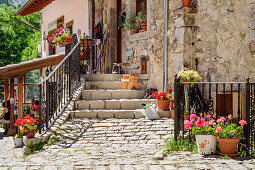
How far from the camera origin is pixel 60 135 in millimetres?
5617

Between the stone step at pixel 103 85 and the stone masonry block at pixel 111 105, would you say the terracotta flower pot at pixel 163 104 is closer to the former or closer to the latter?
the stone masonry block at pixel 111 105

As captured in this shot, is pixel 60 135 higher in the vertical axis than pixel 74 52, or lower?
lower

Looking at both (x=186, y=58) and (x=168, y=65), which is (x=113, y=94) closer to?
(x=168, y=65)

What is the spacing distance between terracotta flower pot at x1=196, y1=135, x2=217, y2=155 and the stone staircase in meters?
2.21

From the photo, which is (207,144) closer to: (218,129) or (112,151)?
(218,129)

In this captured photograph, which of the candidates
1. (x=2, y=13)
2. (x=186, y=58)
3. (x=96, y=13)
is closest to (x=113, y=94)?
(x=186, y=58)

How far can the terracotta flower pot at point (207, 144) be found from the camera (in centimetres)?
443

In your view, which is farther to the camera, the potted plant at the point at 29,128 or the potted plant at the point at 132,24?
the potted plant at the point at 132,24

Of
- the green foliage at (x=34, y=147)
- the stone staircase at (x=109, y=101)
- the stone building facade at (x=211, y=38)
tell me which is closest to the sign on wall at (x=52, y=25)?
the stone staircase at (x=109, y=101)

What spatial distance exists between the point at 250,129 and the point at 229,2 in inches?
116

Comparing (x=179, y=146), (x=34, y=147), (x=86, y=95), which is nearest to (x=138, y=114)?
(x=86, y=95)

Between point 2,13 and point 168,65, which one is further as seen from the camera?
point 2,13

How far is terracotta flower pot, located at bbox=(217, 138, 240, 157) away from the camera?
430 cm

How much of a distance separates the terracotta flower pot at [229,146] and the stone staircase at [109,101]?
2.35 m
